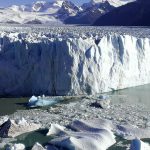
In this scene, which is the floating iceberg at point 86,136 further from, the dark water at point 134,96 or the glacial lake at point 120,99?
the dark water at point 134,96

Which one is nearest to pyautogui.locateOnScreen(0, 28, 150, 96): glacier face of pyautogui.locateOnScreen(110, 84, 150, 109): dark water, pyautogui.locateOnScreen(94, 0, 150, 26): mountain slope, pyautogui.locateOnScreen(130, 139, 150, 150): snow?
pyautogui.locateOnScreen(110, 84, 150, 109): dark water

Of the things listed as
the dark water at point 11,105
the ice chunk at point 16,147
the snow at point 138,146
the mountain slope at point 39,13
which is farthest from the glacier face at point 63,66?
the mountain slope at point 39,13

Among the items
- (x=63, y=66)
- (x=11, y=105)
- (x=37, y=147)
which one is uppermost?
(x=63, y=66)

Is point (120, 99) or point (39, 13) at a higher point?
point (39, 13)

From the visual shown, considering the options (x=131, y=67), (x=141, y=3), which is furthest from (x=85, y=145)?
(x=141, y=3)

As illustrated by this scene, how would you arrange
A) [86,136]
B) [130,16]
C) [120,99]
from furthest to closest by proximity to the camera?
[130,16] → [120,99] → [86,136]

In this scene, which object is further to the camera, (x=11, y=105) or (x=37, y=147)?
(x=11, y=105)

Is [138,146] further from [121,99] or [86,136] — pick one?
[121,99]

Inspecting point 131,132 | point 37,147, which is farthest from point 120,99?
point 37,147
